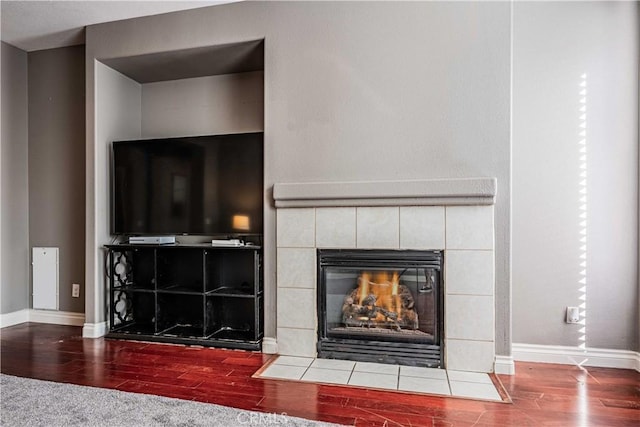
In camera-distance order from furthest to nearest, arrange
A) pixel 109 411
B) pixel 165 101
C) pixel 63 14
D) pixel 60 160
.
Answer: pixel 60 160 → pixel 165 101 → pixel 63 14 → pixel 109 411

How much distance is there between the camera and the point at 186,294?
2928 mm

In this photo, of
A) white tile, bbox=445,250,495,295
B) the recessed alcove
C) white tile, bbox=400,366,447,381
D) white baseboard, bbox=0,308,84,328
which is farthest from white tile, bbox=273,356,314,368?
white baseboard, bbox=0,308,84,328

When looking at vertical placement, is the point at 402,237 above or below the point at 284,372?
above

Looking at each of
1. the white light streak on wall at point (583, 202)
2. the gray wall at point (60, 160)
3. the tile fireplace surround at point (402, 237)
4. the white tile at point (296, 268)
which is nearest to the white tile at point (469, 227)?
the tile fireplace surround at point (402, 237)

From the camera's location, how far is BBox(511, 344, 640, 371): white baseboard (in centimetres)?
240

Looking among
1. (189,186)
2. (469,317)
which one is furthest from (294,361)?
(189,186)

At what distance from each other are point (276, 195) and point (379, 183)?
0.72 metres

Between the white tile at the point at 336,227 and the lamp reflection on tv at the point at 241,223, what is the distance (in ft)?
1.91

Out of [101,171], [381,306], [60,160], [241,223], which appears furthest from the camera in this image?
[60,160]

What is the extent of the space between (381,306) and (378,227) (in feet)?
1.78

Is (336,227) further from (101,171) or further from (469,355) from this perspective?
(101,171)

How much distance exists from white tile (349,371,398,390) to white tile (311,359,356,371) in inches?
4.0

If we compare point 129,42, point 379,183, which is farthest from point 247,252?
point 129,42

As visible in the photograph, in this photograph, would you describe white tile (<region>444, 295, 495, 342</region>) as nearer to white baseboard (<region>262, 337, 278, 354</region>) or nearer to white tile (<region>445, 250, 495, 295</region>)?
white tile (<region>445, 250, 495, 295</region>)
